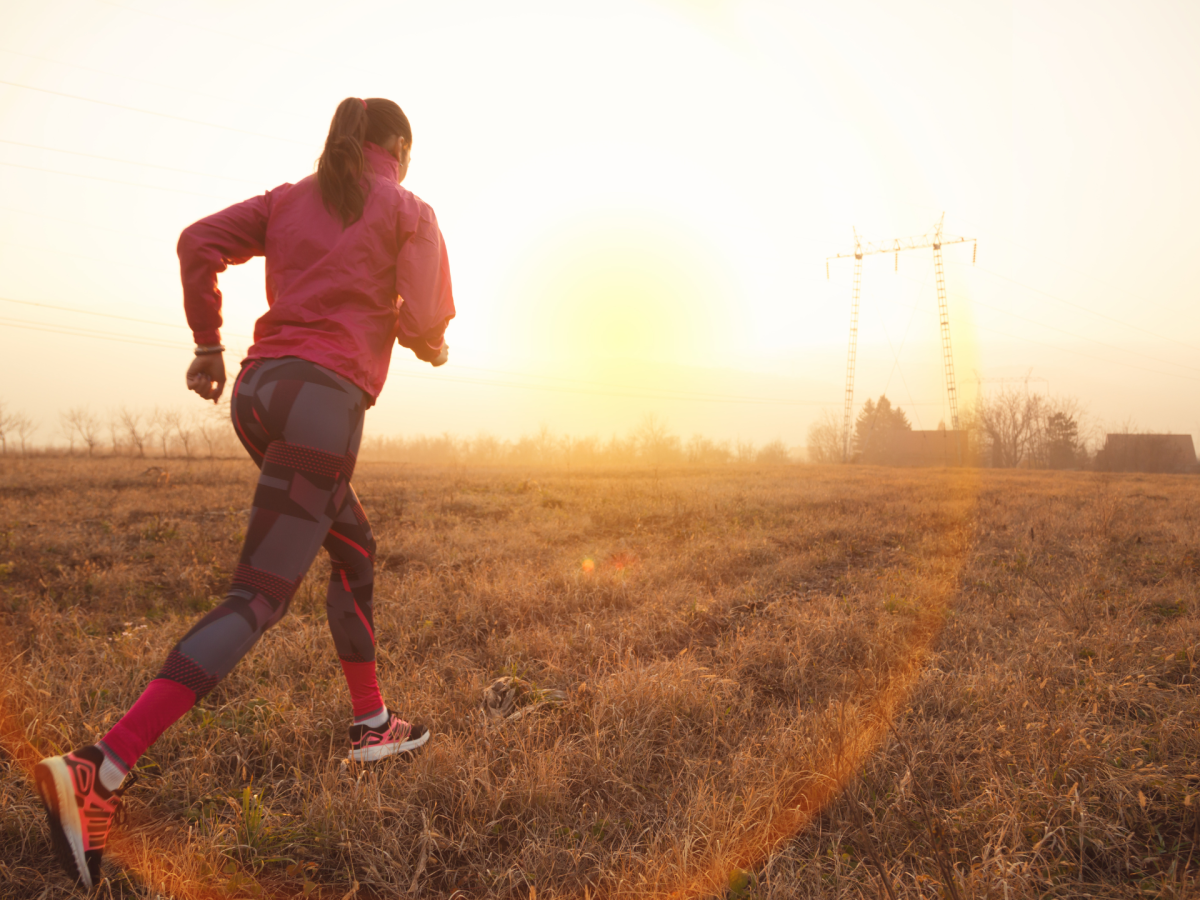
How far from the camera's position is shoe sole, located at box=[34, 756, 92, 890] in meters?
1.27

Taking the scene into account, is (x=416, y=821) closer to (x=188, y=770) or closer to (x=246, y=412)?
(x=188, y=770)

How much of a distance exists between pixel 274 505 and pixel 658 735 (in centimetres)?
174

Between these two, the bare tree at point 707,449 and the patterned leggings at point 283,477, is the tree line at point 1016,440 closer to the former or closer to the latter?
the bare tree at point 707,449

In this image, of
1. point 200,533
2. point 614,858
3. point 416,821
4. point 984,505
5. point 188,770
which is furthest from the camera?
point 984,505

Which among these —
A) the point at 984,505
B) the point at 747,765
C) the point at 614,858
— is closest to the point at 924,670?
Result: the point at 747,765

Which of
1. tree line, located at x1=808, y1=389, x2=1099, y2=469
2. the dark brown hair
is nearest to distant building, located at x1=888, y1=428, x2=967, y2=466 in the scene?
tree line, located at x1=808, y1=389, x2=1099, y2=469

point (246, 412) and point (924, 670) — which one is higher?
point (246, 412)

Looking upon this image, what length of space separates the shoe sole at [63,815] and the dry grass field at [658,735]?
0.29 meters

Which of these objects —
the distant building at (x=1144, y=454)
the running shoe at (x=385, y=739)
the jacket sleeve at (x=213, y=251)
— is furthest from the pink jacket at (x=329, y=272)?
the distant building at (x=1144, y=454)

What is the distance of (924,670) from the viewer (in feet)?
9.50

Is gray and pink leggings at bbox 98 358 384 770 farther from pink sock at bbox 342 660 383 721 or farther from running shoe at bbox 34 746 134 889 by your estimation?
pink sock at bbox 342 660 383 721

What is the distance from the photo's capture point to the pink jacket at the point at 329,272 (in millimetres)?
1747

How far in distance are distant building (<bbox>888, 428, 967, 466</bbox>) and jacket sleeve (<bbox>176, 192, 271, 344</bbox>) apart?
4683cm

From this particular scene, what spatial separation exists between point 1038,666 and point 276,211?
13.0 ft
